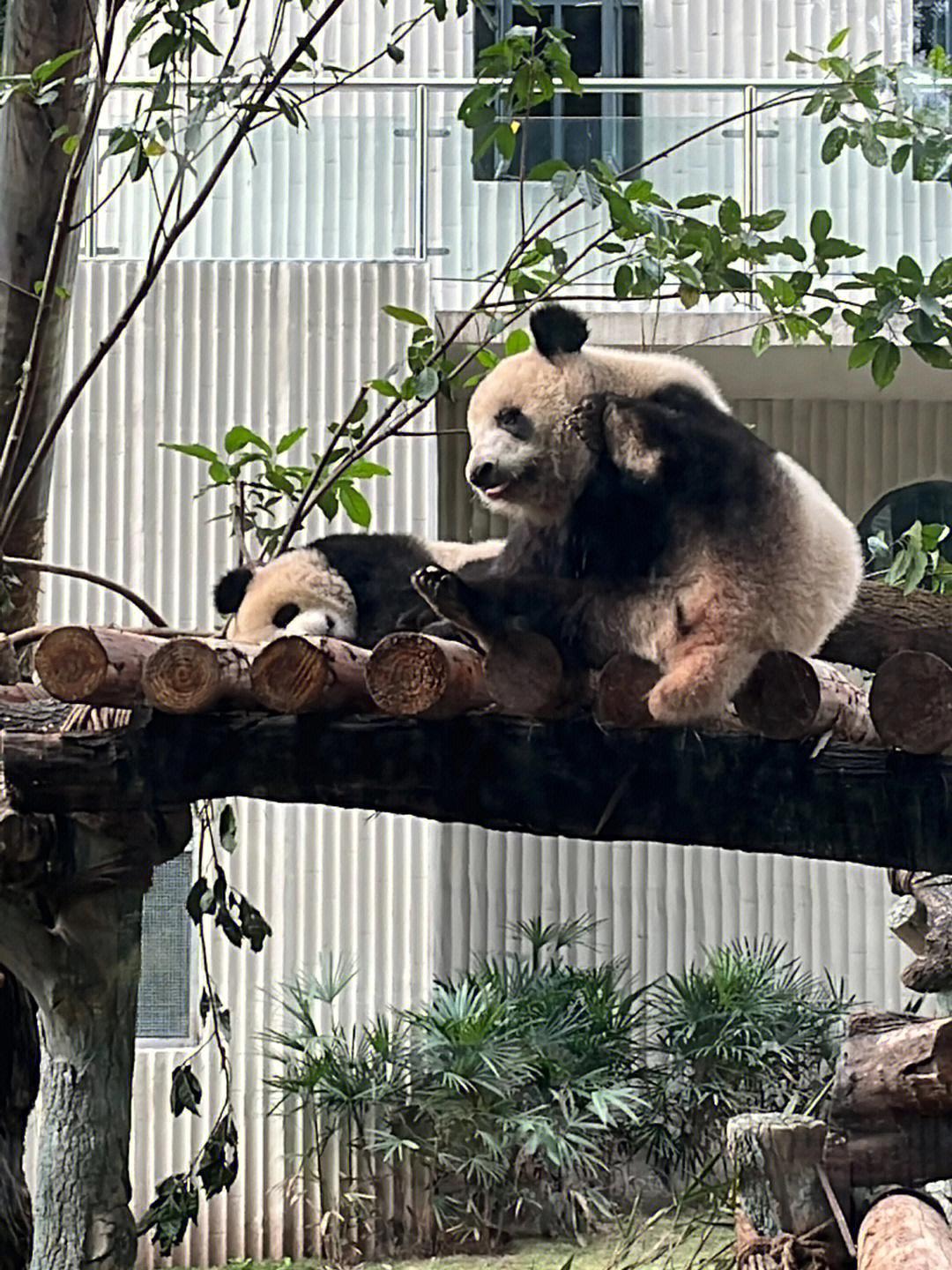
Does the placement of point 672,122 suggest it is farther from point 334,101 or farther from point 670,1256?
point 670,1256

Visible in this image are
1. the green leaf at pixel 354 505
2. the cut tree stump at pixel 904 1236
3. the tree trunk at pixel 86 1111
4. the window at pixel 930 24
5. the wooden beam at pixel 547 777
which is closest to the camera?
the wooden beam at pixel 547 777

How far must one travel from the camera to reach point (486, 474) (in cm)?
178

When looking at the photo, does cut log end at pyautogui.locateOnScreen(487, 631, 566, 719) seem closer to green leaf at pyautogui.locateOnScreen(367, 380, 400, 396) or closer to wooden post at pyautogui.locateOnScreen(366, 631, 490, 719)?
wooden post at pyautogui.locateOnScreen(366, 631, 490, 719)

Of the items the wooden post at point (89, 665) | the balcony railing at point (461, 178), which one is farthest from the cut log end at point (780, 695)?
the balcony railing at point (461, 178)

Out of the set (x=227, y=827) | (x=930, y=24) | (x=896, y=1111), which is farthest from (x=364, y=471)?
(x=930, y=24)

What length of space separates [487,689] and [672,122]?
2029mm

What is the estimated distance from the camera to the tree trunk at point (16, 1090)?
2.34 metres

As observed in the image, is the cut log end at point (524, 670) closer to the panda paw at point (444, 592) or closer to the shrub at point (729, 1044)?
the panda paw at point (444, 592)

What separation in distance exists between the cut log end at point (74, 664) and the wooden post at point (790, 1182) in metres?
1.45

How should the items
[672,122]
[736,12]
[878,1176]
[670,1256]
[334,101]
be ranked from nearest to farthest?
[878,1176]
[670,1256]
[672,122]
[334,101]
[736,12]

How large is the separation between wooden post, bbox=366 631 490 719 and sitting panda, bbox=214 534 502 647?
0.48 m

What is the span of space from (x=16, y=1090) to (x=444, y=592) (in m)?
1.29

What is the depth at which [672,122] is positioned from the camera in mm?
3314

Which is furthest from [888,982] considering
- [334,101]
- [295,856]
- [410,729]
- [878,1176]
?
[334,101]
